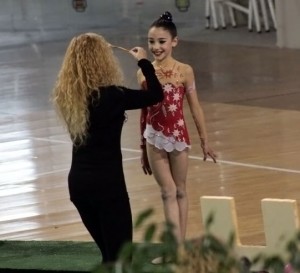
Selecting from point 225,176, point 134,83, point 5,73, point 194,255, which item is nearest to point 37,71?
point 5,73

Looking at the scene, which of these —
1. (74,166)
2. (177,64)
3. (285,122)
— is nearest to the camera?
(74,166)

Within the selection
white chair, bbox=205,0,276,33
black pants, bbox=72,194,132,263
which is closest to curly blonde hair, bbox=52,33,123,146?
black pants, bbox=72,194,132,263

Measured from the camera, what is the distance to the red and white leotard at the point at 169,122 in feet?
22.9

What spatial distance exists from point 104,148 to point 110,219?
0.38 metres

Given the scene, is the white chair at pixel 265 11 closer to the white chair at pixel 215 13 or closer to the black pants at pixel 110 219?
the white chair at pixel 215 13

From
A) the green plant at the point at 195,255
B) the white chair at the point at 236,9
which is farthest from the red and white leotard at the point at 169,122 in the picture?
the white chair at the point at 236,9

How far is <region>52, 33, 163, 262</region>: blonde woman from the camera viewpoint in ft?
19.7

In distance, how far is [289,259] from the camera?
2.86 metres

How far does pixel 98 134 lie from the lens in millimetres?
6047

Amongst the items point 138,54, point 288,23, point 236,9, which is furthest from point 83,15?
point 138,54

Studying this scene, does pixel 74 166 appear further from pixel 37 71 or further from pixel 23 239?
pixel 37 71

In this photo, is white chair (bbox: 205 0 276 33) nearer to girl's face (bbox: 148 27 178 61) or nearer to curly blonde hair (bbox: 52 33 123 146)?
girl's face (bbox: 148 27 178 61)

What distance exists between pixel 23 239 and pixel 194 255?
5.52m

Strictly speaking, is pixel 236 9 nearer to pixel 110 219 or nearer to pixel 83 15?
pixel 83 15
